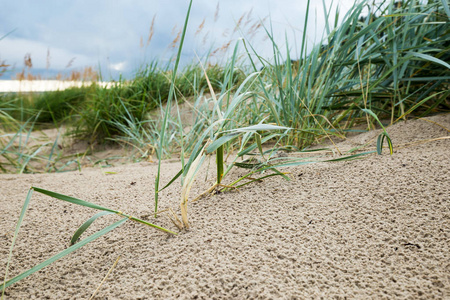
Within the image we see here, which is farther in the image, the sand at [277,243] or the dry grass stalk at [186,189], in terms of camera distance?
the dry grass stalk at [186,189]

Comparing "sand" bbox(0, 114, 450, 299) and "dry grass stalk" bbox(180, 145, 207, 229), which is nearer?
"sand" bbox(0, 114, 450, 299)

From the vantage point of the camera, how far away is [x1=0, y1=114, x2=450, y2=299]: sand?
549mm

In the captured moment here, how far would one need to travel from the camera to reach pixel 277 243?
0.64 metres

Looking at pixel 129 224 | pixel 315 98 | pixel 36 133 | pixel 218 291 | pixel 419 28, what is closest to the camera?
pixel 218 291

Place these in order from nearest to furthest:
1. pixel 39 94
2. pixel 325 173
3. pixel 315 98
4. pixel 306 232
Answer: pixel 306 232 → pixel 325 173 → pixel 315 98 → pixel 39 94

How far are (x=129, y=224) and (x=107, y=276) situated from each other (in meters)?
0.18

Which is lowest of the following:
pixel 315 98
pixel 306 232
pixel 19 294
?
pixel 19 294

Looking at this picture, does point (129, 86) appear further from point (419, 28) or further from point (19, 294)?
point (19, 294)

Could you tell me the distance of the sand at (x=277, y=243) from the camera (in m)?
0.55

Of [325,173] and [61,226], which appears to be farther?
[325,173]

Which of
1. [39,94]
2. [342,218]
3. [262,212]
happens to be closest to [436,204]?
[342,218]

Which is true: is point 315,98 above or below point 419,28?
below

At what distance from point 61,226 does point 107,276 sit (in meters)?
0.29

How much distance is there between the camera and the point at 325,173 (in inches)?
37.0
